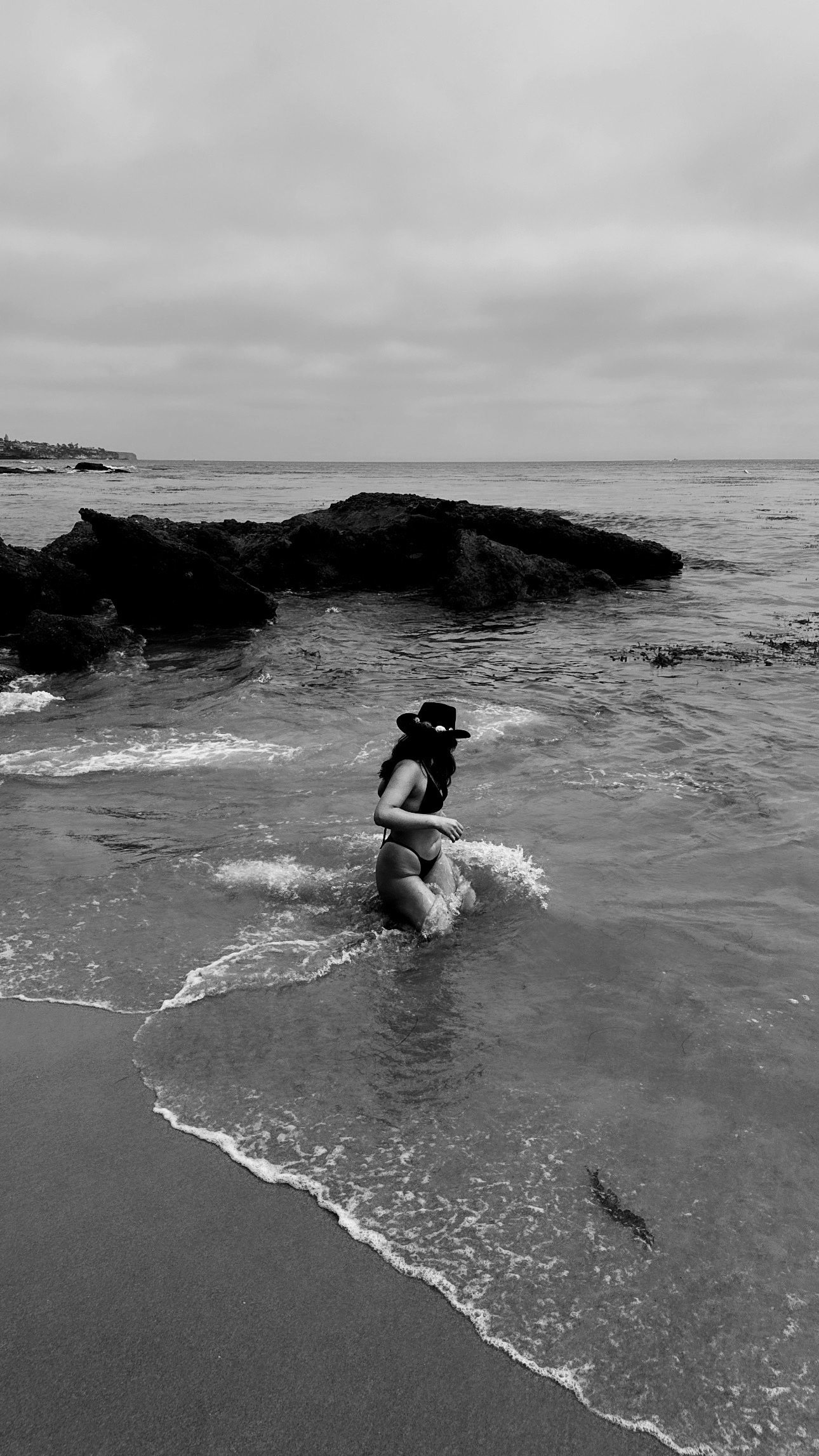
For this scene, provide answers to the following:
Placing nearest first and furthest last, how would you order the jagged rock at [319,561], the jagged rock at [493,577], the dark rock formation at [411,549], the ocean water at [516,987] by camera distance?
the ocean water at [516,987] → the jagged rock at [319,561] → the jagged rock at [493,577] → the dark rock formation at [411,549]

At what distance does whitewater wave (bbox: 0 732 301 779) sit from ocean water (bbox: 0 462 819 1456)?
0.06 metres

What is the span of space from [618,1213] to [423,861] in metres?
3.08

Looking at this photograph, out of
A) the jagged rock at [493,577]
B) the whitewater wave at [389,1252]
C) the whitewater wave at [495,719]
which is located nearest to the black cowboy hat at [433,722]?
the whitewater wave at [389,1252]

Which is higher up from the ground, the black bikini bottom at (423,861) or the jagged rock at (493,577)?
the jagged rock at (493,577)

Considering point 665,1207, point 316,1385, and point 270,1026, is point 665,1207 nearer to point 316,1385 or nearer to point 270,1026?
point 316,1385

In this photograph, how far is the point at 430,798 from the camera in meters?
6.78

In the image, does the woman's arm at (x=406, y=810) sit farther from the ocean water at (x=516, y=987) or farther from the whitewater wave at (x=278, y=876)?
the whitewater wave at (x=278, y=876)

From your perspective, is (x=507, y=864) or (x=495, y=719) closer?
(x=507, y=864)

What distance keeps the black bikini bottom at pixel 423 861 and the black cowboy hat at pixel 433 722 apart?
824 millimetres

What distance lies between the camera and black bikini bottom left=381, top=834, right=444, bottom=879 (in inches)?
258

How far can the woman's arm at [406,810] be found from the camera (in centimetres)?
627

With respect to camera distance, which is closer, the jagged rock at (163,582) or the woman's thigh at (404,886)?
the woman's thigh at (404,886)

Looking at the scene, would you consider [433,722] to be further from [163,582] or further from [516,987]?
[163,582]

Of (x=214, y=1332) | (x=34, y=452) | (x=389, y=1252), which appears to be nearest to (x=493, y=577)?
(x=389, y=1252)
